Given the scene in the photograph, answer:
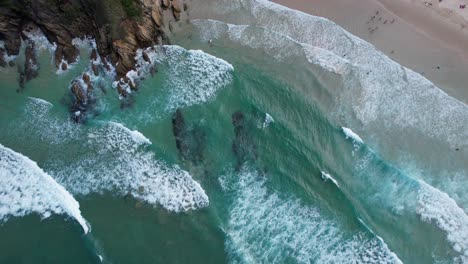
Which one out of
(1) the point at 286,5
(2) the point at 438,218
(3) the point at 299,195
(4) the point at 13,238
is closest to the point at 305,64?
(1) the point at 286,5

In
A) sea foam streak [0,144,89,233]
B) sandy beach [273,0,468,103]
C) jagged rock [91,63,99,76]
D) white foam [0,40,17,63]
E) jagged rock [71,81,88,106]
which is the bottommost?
sea foam streak [0,144,89,233]

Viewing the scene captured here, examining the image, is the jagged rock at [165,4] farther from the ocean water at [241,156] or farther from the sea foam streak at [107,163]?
the sea foam streak at [107,163]

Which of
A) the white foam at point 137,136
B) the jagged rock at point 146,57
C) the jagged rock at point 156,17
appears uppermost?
the jagged rock at point 156,17

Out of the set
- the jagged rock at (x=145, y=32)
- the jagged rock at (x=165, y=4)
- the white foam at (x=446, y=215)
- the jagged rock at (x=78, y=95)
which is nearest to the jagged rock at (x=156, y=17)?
the jagged rock at (x=145, y=32)

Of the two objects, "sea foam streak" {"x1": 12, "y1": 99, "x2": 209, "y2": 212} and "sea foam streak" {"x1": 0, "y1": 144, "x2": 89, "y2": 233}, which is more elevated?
"sea foam streak" {"x1": 12, "y1": 99, "x2": 209, "y2": 212}

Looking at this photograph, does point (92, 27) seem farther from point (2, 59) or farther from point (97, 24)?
point (2, 59)

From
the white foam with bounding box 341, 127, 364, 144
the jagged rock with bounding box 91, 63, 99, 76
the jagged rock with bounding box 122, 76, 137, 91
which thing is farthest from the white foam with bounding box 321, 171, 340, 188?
the jagged rock with bounding box 91, 63, 99, 76

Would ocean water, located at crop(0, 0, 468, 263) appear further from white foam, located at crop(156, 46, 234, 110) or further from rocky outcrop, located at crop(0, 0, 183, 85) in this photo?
rocky outcrop, located at crop(0, 0, 183, 85)

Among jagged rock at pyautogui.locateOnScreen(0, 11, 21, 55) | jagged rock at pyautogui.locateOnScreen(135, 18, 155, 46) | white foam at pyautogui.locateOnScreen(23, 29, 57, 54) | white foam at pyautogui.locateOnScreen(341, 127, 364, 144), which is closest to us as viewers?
white foam at pyautogui.locateOnScreen(341, 127, 364, 144)
